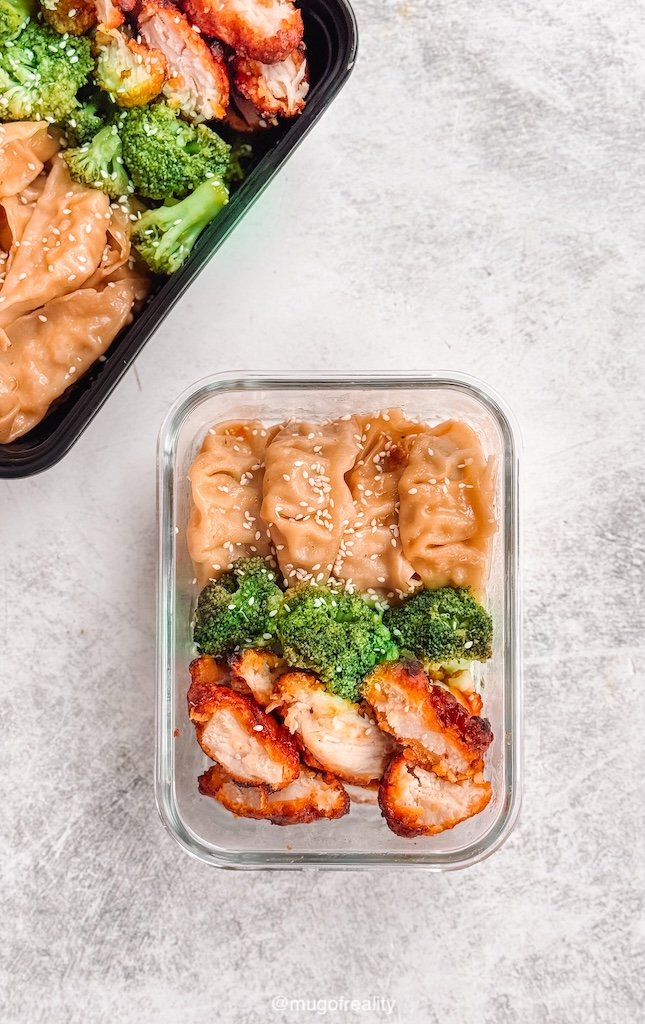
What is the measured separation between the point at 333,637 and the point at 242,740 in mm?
314

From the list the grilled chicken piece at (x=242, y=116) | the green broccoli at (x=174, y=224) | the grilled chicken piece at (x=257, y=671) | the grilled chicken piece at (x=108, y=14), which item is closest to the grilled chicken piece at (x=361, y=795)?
the grilled chicken piece at (x=257, y=671)

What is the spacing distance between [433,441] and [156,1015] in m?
1.80

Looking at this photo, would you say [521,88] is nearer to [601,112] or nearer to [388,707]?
[601,112]

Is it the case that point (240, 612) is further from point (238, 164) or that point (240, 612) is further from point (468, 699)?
point (238, 164)

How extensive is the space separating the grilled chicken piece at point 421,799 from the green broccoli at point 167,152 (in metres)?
1.48

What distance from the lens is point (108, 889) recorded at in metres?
2.69

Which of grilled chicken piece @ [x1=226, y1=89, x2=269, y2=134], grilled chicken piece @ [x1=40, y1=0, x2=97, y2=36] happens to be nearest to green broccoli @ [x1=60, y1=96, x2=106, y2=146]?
grilled chicken piece @ [x1=40, y1=0, x2=97, y2=36]

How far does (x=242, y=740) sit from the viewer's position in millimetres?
2180

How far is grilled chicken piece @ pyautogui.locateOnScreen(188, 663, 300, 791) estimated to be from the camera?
2.17m

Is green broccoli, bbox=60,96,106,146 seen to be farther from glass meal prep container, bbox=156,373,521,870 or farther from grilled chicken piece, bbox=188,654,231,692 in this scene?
grilled chicken piece, bbox=188,654,231,692

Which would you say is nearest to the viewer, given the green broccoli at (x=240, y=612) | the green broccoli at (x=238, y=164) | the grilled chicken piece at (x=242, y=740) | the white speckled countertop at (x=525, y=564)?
the grilled chicken piece at (x=242, y=740)

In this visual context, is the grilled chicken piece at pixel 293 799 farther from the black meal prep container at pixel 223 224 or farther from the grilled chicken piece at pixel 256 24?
the grilled chicken piece at pixel 256 24

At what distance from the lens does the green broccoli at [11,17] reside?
2.23m

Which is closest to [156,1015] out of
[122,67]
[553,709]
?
[553,709]
